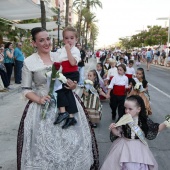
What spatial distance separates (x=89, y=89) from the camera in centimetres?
643

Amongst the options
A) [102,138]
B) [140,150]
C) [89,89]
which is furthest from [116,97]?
[140,150]

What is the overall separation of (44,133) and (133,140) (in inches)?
44.3

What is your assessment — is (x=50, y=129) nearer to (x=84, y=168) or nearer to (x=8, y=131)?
(x=84, y=168)

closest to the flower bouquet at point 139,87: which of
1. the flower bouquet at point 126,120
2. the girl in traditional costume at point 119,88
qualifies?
the girl in traditional costume at point 119,88

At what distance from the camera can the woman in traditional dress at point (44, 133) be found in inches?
105

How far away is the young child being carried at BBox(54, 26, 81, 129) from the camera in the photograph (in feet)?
9.04

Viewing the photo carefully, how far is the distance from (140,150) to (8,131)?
3.33 meters

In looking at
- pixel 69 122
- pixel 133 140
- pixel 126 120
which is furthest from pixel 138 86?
pixel 69 122

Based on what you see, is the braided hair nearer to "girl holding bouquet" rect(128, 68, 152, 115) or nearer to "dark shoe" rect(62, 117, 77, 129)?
"dark shoe" rect(62, 117, 77, 129)

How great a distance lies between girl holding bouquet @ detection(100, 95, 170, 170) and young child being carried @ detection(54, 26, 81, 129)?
2.07ft

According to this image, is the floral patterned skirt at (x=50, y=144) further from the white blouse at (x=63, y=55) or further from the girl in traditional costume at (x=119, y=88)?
the girl in traditional costume at (x=119, y=88)

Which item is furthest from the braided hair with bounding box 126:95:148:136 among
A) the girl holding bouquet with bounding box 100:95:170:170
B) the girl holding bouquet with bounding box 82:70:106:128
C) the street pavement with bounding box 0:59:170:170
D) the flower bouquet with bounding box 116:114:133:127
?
the girl holding bouquet with bounding box 82:70:106:128

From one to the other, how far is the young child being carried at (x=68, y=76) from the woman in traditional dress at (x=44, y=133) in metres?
0.07

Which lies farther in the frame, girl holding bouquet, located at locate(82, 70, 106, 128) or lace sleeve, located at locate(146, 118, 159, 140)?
girl holding bouquet, located at locate(82, 70, 106, 128)
